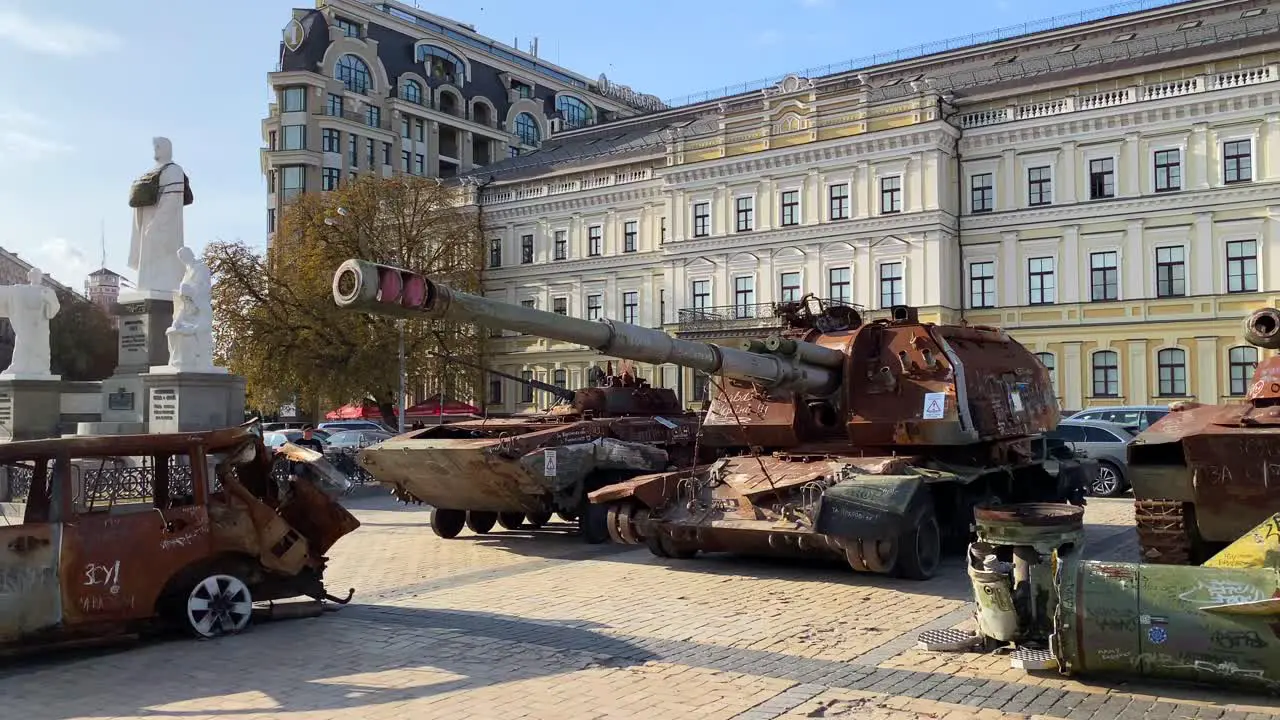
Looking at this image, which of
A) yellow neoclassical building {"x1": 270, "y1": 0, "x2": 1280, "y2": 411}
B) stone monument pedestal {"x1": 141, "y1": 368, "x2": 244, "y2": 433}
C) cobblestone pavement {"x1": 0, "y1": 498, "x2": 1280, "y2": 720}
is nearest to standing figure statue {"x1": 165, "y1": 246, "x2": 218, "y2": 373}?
stone monument pedestal {"x1": 141, "y1": 368, "x2": 244, "y2": 433}

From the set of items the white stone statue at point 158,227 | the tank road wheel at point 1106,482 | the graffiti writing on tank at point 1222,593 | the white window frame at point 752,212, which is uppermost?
the white window frame at point 752,212

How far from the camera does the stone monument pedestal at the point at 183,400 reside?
18594mm

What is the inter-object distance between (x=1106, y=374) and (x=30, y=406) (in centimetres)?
3003

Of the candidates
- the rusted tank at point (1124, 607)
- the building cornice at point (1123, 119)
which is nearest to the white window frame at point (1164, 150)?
the building cornice at point (1123, 119)

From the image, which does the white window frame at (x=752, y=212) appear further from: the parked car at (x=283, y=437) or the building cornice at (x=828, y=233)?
the parked car at (x=283, y=437)

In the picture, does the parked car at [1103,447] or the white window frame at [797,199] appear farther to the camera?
the white window frame at [797,199]

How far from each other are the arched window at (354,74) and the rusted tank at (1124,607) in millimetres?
54206

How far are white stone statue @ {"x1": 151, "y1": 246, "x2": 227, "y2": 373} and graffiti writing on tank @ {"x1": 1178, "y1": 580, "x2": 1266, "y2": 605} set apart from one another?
16.2 m

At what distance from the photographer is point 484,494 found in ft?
43.3

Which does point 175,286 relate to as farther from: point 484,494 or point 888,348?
point 888,348

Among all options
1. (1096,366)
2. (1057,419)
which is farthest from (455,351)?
(1057,419)

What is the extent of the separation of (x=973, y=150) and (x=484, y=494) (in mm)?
29517

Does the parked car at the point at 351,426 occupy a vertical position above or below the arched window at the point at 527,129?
below

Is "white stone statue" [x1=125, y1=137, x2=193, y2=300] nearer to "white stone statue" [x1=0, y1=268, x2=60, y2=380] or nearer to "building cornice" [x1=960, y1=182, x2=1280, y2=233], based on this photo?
"white stone statue" [x1=0, y1=268, x2=60, y2=380]
